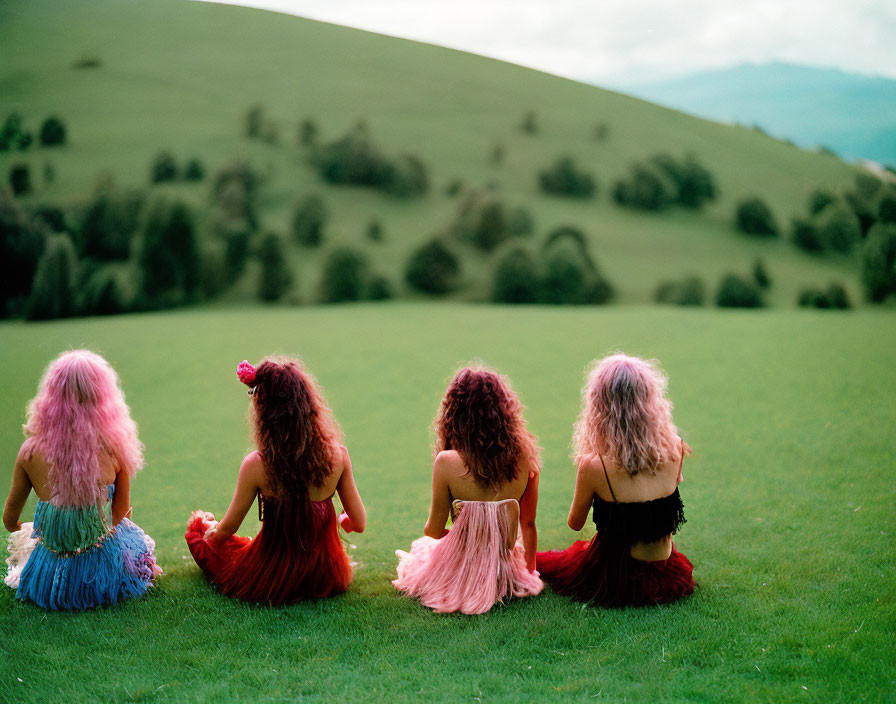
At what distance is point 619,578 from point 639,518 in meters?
0.45

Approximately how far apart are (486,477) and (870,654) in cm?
255

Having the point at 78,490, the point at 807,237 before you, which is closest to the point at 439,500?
the point at 78,490

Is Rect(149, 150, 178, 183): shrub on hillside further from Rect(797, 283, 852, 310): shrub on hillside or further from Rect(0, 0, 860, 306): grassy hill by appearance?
Rect(797, 283, 852, 310): shrub on hillside

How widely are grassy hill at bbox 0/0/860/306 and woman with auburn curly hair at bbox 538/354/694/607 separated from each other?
36679 millimetres

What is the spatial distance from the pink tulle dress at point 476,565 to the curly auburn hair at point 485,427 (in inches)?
10.7

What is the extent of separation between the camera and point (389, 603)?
522cm

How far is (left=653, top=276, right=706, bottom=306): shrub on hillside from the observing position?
139 feet

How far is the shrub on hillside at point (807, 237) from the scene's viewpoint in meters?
50.2

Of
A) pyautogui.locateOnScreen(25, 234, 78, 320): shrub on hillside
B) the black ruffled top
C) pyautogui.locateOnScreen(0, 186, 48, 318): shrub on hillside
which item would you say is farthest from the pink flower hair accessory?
pyautogui.locateOnScreen(0, 186, 48, 318): shrub on hillside

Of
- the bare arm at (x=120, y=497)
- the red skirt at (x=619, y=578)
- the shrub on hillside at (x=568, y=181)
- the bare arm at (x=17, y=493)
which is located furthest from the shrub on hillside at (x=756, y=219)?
the bare arm at (x=17, y=493)

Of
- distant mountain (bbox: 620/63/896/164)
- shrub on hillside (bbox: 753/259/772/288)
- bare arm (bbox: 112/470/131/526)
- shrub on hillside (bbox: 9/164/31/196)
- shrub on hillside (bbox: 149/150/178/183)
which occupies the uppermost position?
distant mountain (bbox: 620/63/896/164)

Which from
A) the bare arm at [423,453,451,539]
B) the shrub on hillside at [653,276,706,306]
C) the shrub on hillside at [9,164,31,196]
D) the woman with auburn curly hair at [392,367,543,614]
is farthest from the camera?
the shrub on hillside at [9,164,31,196]

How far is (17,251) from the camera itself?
38406 mm

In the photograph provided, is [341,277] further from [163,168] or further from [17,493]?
[17,493]
